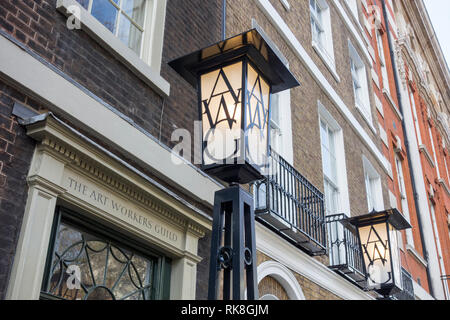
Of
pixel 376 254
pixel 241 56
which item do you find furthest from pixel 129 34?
pixel 376 254

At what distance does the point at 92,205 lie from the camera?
4430mm

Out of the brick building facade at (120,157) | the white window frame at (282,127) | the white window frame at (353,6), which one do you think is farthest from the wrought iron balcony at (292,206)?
the white window frame at (353,6)

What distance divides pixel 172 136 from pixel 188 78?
63.8 inches

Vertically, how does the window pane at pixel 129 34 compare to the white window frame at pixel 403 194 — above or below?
below

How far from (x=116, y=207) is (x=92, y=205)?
0.31 m

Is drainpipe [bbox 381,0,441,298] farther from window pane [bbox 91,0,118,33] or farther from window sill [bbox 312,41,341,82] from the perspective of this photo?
window pane [bbox 91,0,118,33]

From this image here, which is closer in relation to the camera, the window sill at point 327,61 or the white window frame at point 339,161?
the white window frame at point 339,161

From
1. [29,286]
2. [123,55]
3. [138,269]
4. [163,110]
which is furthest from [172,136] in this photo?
[29,286]

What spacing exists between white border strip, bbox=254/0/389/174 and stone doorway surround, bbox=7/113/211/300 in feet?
15.9

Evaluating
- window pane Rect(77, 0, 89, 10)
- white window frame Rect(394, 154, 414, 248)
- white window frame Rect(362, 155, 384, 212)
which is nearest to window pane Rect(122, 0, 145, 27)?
window pane Rect(77, 0, 89, 10)

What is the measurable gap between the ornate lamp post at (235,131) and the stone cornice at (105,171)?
3.39ft

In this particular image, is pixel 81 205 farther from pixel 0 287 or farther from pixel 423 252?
pixel 423 252

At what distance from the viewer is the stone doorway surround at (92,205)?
3771mm

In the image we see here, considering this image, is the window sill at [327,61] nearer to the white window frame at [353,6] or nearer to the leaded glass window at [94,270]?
the white window frame at [353,6]
